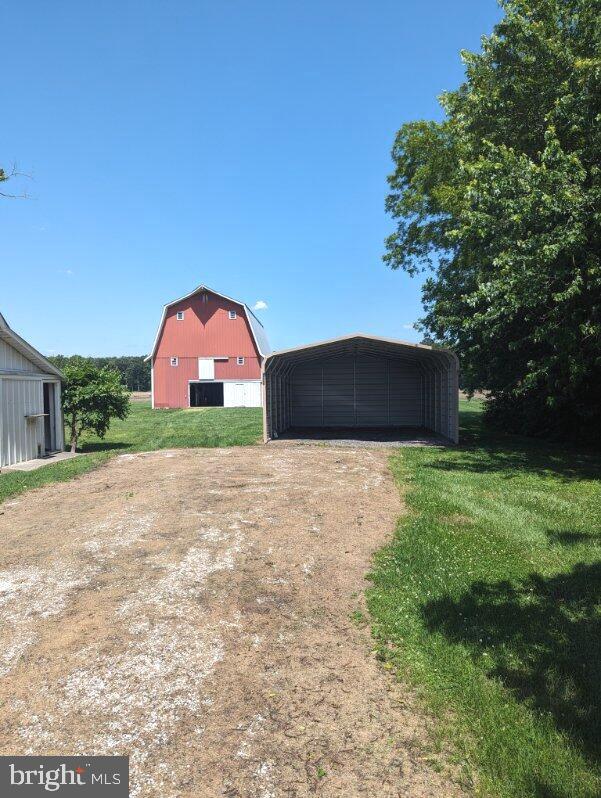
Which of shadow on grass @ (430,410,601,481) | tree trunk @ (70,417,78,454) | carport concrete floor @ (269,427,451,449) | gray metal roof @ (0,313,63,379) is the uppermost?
gray metal roof @ (0,313,63,379)

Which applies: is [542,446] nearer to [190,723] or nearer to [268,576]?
[268,576]

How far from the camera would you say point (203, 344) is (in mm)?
36781

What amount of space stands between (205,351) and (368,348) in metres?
20.0

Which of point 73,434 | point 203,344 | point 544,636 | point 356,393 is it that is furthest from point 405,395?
point 203,344

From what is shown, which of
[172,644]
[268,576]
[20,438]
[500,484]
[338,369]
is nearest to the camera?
[172,644]

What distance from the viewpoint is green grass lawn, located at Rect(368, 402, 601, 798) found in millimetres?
2912

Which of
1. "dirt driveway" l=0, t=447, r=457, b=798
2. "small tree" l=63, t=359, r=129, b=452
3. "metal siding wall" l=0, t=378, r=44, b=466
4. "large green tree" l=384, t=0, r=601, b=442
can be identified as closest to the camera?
"dirt driveway" l=0, t=447, r=457, b=798

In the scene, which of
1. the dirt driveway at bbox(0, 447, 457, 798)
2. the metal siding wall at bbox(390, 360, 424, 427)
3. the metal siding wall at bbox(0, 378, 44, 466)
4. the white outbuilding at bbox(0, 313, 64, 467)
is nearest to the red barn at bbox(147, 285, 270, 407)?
the metal siding wall at bbox(390, 360, 424, 427)

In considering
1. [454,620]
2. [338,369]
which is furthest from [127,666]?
[338,369]

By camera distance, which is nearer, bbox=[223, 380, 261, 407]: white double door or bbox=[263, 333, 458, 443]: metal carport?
bbox=[263, 333, 458, 443]: metal carport

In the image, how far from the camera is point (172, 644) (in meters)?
4.10

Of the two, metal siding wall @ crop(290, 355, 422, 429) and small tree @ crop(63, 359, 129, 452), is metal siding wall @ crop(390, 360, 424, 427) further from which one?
small tree @ crop(63, 359, 129, 452)

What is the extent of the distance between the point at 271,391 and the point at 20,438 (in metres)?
8.08

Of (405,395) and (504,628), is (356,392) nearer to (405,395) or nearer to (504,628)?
(405,395)
